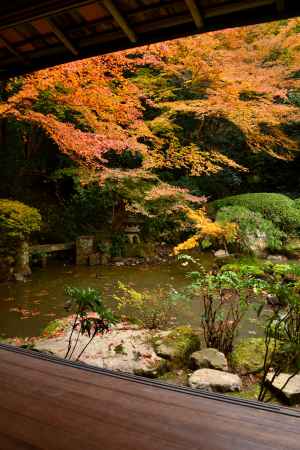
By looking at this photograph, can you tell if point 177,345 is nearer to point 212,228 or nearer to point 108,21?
point 108,21

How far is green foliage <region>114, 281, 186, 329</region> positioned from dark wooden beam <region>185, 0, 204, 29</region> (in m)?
3.68

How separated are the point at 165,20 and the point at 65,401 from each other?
196 cm

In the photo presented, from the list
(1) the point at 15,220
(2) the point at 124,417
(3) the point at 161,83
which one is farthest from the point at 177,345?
(3) the point at 161,83

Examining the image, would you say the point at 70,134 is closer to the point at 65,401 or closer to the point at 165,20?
the point at 165,20

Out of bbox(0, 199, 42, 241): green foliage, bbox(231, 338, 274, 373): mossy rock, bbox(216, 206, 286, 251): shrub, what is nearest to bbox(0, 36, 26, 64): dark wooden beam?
bbox(231, 338, 274, 373): mossy rock

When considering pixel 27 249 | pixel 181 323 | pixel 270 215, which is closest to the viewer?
pixel 181 323

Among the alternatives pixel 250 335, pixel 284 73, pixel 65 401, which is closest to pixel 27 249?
pixel 250 335

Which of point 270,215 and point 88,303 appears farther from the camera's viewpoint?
point 270,215

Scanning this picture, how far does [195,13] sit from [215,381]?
2886 mm

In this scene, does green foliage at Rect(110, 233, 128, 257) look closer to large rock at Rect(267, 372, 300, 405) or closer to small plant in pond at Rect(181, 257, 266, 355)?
small plant in pond at Rect(181, 257, 266, 355)

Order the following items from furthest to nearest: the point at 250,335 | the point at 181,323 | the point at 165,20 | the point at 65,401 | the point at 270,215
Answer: the point at 270,215
the point at 181,323
the point at 250,335
the point at 165,20
the point at 65,401

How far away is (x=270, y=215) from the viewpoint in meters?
9.99

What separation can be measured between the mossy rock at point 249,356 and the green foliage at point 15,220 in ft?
16.0

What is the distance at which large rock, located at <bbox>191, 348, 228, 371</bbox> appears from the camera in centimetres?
349
